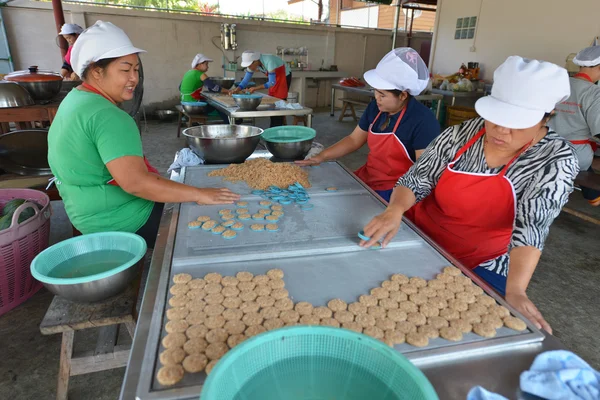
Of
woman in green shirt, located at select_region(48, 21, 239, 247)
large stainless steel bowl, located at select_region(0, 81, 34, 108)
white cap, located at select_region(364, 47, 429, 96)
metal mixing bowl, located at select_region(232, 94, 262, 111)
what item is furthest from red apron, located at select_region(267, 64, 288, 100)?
woman in green shirt, located at select_region(48, 21, 239, 247)

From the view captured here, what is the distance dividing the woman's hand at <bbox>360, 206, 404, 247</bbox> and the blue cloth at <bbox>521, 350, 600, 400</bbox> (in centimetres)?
60

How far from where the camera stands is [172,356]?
0.82 m

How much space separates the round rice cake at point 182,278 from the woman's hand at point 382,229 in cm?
60

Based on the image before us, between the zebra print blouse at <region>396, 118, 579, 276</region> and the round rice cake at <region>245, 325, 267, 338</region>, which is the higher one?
the zebra print blouse at <region>396, 118, 579, 276</region>

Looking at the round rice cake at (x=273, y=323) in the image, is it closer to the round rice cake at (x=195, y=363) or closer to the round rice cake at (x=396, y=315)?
the round rice cake at (x=195, y=363)

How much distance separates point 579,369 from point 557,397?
9cm

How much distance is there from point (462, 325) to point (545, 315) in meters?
2.04

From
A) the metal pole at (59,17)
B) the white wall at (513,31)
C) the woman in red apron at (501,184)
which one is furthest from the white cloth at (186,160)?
the white wall at (513,31)

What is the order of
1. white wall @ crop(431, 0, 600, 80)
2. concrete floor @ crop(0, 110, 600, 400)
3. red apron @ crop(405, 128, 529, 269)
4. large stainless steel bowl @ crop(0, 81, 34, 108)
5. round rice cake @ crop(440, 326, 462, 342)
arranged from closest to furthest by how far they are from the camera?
round rice cake @ crop(440, 326, 462, 342) → red apron @ crop(405, 128, 529, 269) → concrete floor @ crop(0, 110, 600, 400) → large stainless steel bowl @ crop(0, 81, 34, 108) → white wall @ crop(431, 0, 600, 80)

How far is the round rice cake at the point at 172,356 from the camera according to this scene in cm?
81

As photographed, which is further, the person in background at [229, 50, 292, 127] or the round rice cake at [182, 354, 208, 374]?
the person in background at [229, 50, 292, 127]

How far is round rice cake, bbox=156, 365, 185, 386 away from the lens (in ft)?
2.49

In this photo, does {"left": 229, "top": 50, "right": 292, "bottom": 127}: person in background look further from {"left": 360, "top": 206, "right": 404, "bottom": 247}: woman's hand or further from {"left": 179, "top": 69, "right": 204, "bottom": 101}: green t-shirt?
{"left": 360, "top": 206, "right": 404, "bottom": 247}: woman's hand

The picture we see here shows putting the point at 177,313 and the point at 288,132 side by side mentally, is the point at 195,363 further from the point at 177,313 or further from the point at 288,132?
the point at 288,132
